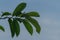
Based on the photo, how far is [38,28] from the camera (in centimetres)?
204

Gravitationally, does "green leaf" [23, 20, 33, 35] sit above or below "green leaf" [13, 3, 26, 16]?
below

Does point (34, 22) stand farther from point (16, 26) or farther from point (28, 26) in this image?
point (16, 26)

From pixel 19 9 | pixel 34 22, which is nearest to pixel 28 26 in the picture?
pixel 34 22

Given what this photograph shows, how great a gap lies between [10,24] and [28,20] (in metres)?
0.19

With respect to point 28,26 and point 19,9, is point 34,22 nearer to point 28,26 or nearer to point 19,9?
point 28,26

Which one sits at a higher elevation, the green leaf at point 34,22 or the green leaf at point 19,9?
the green leaf at point 19,9

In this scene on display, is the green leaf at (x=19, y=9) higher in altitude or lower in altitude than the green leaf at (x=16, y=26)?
higher

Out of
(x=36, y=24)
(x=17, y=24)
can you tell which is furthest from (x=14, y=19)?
(x=36, y=24)

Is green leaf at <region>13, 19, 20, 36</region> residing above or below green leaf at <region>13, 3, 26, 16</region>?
below

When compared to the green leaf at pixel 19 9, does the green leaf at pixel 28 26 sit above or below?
below

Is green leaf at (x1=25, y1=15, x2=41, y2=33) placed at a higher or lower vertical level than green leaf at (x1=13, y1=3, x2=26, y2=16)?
lower

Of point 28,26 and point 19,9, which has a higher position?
point 19,9

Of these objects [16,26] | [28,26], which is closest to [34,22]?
[28,26]

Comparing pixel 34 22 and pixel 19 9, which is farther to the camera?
pixel 34 22
